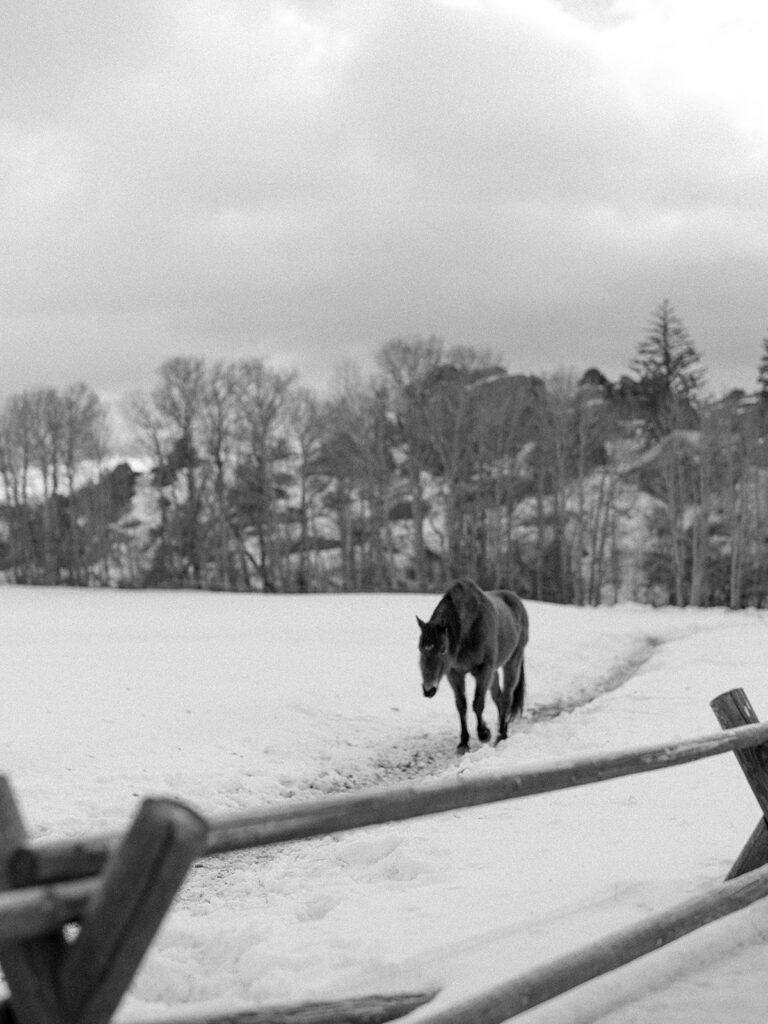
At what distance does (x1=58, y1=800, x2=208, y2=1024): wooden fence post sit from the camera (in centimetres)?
218

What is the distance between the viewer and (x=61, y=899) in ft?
7.25

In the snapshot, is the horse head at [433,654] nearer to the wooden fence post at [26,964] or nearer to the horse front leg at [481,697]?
the horse front leg at [481,697]

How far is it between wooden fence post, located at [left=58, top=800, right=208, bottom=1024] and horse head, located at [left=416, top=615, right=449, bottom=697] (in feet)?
30.0

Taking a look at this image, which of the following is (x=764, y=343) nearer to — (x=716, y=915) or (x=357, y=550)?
(x=357, y=550)

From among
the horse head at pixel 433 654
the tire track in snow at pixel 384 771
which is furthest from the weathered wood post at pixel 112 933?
the horse head at pixel 433 654

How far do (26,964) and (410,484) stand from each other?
49.9 metres

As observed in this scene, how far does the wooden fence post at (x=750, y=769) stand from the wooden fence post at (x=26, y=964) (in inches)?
142

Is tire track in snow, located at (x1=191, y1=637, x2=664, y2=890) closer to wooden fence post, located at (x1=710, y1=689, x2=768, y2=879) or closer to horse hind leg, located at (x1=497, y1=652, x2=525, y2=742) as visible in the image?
horse hind leg, located at (x1=497, y1=652, x2=525, y2=742)

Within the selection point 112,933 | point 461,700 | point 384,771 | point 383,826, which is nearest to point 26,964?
point 112,933

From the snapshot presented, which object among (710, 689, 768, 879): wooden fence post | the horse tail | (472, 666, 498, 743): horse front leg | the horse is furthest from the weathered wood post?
the horse tail

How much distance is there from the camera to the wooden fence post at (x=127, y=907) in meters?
2.18

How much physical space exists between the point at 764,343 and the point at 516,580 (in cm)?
2896

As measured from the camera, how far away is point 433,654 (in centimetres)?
1145

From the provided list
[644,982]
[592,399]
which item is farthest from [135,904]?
[592,399]
